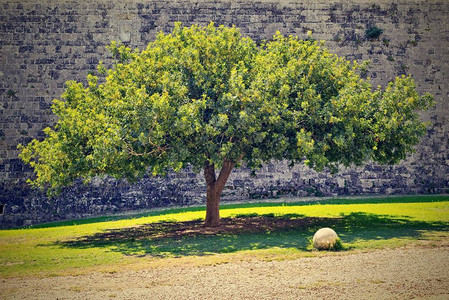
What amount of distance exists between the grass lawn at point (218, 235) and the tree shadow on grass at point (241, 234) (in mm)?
24

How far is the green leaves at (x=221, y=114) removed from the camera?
1315cm

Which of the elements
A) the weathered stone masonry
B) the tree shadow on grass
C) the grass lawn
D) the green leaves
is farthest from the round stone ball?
the weathered stone masonry

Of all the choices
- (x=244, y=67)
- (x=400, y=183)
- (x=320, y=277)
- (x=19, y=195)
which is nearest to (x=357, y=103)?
(x=244, y=67)

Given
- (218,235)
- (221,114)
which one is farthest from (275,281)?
(221,114)

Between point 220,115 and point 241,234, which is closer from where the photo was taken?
point 220,115

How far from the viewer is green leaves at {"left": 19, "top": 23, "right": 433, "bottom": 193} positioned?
1315 centimetres

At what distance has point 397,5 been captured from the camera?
22938 mm

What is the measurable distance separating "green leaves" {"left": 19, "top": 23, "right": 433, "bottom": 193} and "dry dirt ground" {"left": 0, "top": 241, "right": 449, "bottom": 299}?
386cm

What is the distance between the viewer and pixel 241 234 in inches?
548

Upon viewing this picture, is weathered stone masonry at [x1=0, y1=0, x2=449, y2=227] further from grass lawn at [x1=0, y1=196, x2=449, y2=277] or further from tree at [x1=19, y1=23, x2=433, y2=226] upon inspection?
tree at [x1=19, y1=23, x2=433, y2=226]

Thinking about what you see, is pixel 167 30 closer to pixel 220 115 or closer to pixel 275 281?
pixel 220 115

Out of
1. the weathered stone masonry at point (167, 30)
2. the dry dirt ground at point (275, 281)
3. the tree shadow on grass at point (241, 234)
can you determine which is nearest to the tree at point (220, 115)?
the tree shadow on grass at point (241, 234)

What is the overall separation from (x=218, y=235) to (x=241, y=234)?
0.64 meters

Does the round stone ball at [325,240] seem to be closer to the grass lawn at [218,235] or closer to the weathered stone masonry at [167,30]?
the grass lawn at [218,235]
